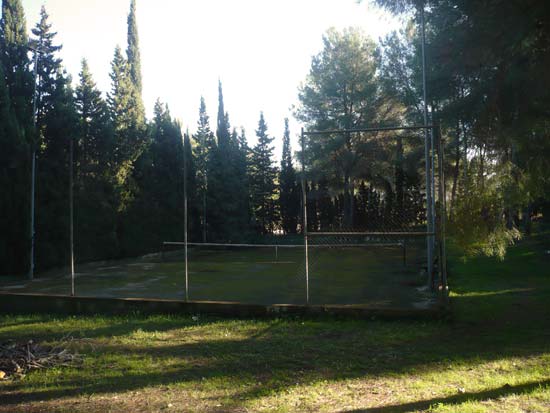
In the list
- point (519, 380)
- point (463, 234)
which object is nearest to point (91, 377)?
point (519, 380)

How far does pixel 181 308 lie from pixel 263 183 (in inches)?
1163

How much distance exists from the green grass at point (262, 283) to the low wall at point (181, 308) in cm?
106

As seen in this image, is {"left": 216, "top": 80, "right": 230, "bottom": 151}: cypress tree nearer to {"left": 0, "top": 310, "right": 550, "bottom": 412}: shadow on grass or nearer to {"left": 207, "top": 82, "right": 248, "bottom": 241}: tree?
{"left": 207, "top": 82, "right": 248, "bottom": 241}: tree

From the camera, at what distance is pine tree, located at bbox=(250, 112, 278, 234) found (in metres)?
37.4

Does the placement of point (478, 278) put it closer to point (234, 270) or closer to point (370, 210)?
point (370, 210)

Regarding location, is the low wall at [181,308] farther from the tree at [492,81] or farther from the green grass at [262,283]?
the tree at [492,81]

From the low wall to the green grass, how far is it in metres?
1.06

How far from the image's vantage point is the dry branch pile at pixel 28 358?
5.50 meters

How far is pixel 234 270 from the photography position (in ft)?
56.1

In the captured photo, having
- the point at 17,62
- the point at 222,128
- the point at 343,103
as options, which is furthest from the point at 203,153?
the point at 17,62

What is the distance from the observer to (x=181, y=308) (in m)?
8.73

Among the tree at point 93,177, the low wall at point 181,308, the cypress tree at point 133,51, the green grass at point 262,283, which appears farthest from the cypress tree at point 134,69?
the low wall at point 181,308

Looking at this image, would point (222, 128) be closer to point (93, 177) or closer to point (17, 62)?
point (93, 177)

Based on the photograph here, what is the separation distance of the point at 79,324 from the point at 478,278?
35.3ft
